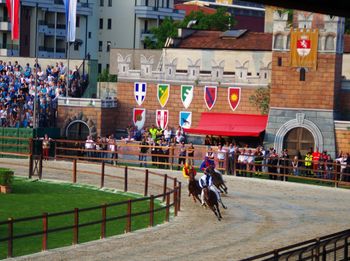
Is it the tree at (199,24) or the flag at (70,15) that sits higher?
the tree at (199,24)

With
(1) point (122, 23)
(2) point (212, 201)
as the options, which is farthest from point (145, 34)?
(2) point (212, 201)

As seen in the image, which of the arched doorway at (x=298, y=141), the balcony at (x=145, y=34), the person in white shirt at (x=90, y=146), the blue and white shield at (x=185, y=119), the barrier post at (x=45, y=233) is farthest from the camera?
the balcony at (x=145, y=34)

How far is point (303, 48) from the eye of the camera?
52.8 metres

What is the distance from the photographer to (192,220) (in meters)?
31.7

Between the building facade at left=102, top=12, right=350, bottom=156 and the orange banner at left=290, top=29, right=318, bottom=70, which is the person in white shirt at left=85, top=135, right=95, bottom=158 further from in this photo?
the orange banner at left=290, top=29, right=318, bottom=70

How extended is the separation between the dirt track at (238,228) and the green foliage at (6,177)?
5.38 m

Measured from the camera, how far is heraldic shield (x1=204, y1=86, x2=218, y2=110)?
57031 mm

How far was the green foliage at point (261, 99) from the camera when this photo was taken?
182ft

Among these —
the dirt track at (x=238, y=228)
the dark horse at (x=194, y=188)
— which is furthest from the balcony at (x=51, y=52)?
the dark horse at (x=194, y=188)

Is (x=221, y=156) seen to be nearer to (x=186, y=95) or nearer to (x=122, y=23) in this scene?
(x=186, y=95)

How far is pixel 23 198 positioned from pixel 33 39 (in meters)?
51.9

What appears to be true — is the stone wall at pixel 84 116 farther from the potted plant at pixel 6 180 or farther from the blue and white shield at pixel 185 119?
the potted plant at pixel 6 180

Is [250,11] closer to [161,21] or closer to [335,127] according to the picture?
[161,21]

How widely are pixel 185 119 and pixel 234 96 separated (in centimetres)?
273
